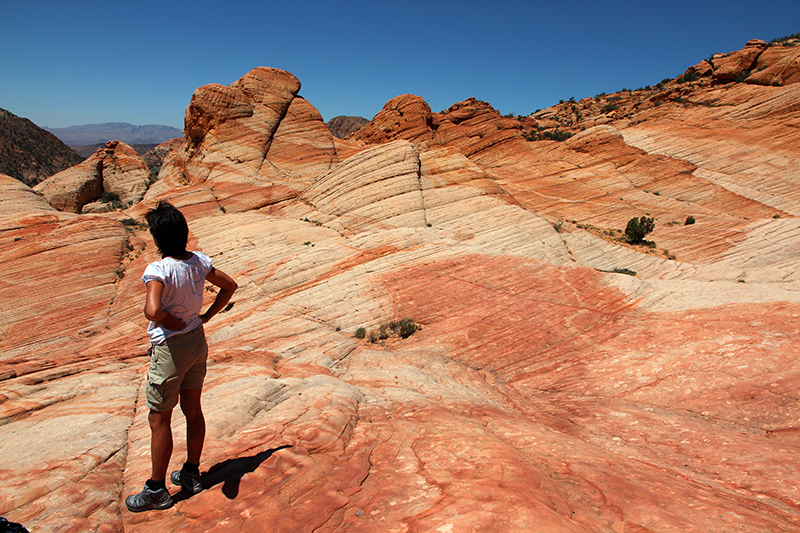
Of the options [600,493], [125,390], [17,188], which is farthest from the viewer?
[17,188]

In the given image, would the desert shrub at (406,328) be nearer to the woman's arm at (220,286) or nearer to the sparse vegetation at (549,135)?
the woman's arm at (220,286)

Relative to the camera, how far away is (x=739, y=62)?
42.1m

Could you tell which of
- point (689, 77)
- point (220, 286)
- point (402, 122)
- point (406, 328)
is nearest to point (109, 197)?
point (402, 122)

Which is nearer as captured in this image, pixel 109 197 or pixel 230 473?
pixel 230 473

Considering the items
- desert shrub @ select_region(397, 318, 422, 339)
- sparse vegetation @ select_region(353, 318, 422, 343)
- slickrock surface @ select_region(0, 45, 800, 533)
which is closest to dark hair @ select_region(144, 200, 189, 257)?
slickrock surface @ select_region(0, 45, 800, 533)

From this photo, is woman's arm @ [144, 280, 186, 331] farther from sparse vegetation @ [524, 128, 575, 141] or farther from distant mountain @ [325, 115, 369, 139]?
distant mountain @ [325, 115, 369, 139]

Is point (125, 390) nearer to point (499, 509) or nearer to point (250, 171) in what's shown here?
point (499, 509)

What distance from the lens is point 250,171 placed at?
99.6 ft

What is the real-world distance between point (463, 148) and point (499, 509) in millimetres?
43278

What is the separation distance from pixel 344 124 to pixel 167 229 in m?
128

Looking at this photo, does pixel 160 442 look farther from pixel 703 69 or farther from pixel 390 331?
pixel 703 69

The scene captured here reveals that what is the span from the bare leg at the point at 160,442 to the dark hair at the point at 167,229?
1528 millimetres

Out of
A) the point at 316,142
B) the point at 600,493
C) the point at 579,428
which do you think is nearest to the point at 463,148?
the point at 316,142

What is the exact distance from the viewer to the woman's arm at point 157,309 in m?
3.23
